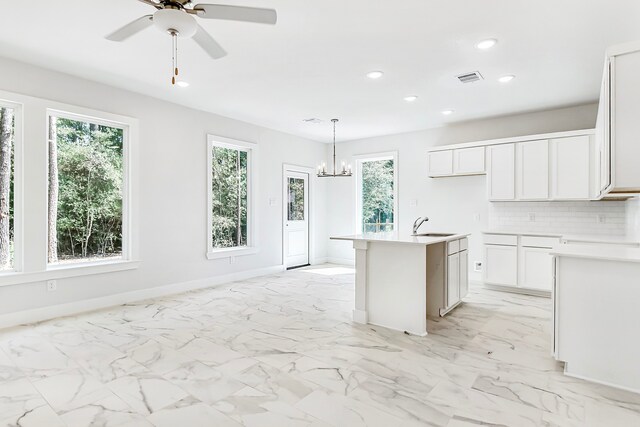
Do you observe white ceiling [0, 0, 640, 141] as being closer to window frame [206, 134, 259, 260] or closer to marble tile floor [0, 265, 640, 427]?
window frame [206, 134, 259, 260]

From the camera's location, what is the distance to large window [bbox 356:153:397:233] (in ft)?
23.6

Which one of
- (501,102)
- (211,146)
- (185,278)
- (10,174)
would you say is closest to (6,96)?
(10,174)

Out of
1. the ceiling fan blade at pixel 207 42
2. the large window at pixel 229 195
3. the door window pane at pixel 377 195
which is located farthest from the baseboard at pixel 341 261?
the ceiling fan blade at pixel 207 42

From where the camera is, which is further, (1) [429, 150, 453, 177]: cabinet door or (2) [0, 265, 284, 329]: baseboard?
(1) [429, 150, 453, 177]: cabinet door

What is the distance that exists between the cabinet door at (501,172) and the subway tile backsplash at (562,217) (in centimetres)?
38

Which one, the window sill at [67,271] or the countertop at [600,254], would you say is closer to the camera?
the countertop at [600,254]

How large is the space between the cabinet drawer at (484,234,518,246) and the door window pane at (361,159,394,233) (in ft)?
6.94

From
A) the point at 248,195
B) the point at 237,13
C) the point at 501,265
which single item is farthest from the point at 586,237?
the point at 248,195

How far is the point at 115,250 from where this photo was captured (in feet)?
15.1

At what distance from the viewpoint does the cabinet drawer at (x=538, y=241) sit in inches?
192

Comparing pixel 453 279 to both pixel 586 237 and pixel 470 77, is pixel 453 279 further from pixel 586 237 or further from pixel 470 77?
pixel 470 77

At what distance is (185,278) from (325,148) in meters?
4.31

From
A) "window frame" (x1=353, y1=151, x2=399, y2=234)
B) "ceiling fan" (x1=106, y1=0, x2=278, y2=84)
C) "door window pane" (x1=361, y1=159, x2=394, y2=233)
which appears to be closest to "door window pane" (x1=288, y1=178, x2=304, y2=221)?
"window frame" (x1=353, y1=151, x2=399, y2=234)

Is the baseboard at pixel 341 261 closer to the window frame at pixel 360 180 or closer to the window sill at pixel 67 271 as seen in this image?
the window frame at pixel 360 180
